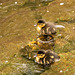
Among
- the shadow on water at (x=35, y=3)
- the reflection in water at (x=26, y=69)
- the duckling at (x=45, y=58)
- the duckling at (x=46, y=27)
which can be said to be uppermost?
the shadow on water at (x=35, y=3)

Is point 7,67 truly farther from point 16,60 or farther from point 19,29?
point 19,29

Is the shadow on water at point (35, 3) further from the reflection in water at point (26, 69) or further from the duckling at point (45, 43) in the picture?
the reflection in water at point (26, 69)

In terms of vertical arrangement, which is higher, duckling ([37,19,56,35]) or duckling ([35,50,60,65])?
duckling ([37,19,56,35])

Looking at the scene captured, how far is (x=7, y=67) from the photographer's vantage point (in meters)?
3.15

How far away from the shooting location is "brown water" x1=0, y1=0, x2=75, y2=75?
3096 mm

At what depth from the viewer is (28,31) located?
4.27 metres

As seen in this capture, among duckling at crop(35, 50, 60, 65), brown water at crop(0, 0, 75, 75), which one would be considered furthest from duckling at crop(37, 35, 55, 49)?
duckling at crop(35, 50, 60, 65)

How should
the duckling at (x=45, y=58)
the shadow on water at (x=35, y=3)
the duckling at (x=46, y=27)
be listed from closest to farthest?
the duckling at (x=45, y=58) → the duckling at (x=46, y=27) → the shadow on water at (x=35, y=3)

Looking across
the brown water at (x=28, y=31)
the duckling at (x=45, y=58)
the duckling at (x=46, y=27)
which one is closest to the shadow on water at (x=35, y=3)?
the brown water at (x=28, y=31)

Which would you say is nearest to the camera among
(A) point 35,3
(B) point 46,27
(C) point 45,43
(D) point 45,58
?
(D) point 45,58

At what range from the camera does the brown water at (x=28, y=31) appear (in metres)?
3.10

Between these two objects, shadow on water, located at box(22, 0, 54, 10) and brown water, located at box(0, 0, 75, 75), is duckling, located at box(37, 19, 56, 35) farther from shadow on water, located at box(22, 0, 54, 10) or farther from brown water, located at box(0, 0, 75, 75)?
shadow on water, located at box(22, 0, 54, 10)

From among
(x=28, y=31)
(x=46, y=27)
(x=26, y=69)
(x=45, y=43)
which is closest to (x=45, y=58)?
(x=26, y=69)

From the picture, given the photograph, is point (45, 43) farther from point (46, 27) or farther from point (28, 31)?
point (28, 31)
